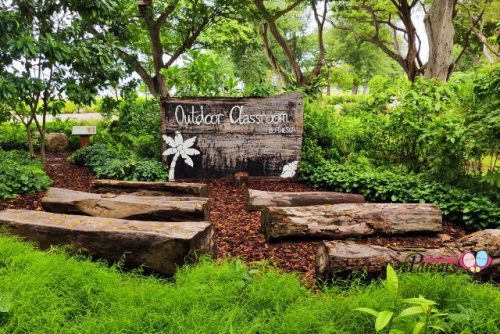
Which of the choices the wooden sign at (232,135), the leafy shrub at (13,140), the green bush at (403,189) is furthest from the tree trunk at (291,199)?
the leafy shrub at (13,140)

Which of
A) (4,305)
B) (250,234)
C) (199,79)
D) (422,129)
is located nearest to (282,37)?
(199,79)

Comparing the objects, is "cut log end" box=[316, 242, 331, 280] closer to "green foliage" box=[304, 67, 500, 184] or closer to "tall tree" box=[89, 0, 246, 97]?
"green foliage" box=[304, 67, 500, 184]

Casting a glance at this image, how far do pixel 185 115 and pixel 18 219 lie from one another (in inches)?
130

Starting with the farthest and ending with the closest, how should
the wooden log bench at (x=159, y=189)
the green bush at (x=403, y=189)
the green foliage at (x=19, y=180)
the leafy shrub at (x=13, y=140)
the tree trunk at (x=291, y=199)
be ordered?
1. the leafy shrub at (x=13, y=140)
2. the green foliage at (x=19, y=180)
3. the wooden log bench at (x=159, y=189)
4. the tree trunk at (x=291, y=199)
5. the green bush at (x=403, y=189)

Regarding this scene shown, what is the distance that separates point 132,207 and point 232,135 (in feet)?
9.44

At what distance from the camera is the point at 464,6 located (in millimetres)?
15523

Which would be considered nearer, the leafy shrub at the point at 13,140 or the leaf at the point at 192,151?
the leaf at the point at 192,151

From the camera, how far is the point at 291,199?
15.8ft

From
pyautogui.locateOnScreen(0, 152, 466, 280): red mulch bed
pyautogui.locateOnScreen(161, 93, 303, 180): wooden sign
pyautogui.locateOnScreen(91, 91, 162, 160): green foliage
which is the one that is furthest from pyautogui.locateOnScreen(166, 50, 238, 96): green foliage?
pyautogui.locateOnScreen(0, 152, 466, 280): red mulch bed

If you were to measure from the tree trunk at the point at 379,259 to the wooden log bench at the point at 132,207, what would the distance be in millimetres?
1446

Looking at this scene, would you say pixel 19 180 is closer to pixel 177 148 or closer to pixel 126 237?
pixel 177 148

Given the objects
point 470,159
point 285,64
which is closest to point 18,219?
point 470,159

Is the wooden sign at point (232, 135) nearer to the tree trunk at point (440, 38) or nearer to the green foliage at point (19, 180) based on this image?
the green foliage at point (19, 180)

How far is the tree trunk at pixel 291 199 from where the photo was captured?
4.82 meters
